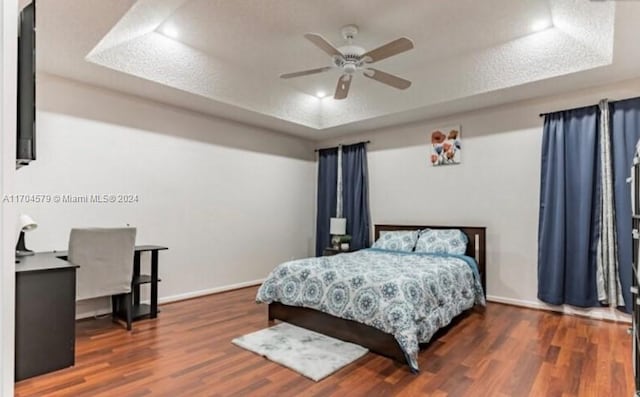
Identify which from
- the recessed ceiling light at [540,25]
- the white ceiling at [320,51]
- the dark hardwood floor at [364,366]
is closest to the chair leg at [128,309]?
the dark hardwood floor at [364,366]

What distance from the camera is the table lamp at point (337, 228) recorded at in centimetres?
557

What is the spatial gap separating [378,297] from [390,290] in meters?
0.11

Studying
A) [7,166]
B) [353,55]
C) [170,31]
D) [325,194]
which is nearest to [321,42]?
[353,55]

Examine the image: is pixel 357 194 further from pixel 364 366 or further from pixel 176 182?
pixel 364 366

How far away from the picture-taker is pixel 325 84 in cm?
489

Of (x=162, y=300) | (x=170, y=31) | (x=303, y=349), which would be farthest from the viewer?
(x=162, y=300)

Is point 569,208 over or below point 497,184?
below

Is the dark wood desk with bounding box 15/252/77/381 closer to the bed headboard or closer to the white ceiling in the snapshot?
the white ceiling

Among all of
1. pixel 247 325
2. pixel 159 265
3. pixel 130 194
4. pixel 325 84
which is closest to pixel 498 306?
pixel 247 325

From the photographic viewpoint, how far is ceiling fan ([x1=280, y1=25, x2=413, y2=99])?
2754mm

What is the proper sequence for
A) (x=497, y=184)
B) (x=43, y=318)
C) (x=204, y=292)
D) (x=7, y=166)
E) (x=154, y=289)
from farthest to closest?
(x=204, y=292), (x=497, y=184), (x=154, y=289), (x=43, y=318), (x=7, y=166)

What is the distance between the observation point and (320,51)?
3865 mm

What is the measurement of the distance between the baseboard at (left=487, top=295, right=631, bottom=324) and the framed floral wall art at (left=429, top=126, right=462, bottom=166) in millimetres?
1811

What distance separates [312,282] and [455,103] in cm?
277
